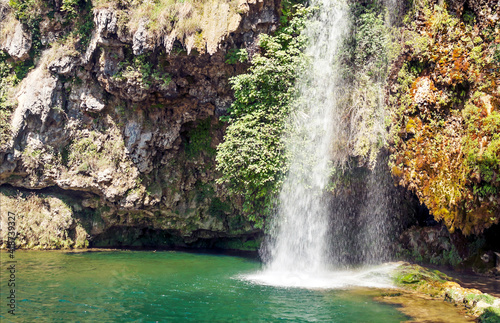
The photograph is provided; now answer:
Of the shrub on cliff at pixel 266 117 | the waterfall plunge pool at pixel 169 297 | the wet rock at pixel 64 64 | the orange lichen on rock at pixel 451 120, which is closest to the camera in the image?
the waterfall plunge pool at pixel 169 297

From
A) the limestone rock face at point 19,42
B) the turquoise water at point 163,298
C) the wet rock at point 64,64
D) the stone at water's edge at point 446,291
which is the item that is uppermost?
the limestone rock face at point 19,42

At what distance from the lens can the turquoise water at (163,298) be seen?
942cm

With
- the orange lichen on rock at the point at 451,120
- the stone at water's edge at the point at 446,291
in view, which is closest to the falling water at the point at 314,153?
the stone at water's edge at the point at 446,291

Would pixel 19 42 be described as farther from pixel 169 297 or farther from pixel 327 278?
pixel 327 278

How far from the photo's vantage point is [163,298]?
1112 cm

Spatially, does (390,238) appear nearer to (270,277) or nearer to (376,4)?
(270,277)

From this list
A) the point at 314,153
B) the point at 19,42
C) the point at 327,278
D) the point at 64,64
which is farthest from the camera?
the point at 19,42

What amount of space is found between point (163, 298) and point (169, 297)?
0.62ft

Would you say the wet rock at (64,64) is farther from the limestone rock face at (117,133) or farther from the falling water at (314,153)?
the falling water at (314,153)

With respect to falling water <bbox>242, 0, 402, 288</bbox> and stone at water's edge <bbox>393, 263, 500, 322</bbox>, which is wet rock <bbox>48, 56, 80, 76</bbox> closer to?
falling water <bbox>242, 0, 402, 288</bbox>

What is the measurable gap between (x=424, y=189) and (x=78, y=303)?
1138 cm

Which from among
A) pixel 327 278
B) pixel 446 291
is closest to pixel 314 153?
pixel 327 278

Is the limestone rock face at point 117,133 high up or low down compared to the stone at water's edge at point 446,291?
up

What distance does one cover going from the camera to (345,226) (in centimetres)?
1969
